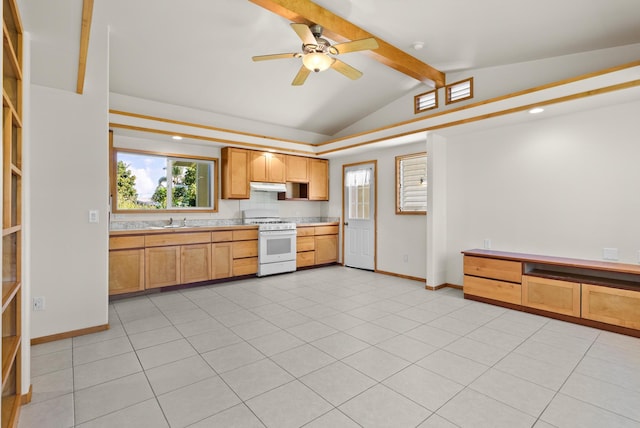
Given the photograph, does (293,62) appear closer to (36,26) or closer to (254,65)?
(254,65)

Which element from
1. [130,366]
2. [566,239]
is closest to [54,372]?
[130,366]

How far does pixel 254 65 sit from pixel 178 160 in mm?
2090

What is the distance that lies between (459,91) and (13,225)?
517 centimetres

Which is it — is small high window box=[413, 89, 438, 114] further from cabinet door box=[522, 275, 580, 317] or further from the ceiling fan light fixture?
cabinet door box=[522, 275, 580, 317]

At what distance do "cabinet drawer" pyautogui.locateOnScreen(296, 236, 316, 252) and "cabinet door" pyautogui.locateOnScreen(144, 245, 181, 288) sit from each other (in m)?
2.16

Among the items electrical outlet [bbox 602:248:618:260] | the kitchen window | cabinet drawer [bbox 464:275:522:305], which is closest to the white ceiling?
the kitchen window

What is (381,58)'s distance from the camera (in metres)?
3.83

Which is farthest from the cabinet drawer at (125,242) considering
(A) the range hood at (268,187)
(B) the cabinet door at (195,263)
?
(A) the range hood at (268,187)

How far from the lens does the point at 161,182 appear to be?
511 centimetres

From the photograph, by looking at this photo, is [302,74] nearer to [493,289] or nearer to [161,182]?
[161,182]

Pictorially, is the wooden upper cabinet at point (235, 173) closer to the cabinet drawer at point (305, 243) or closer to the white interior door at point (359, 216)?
the cabinet drawer at point (305, 243)

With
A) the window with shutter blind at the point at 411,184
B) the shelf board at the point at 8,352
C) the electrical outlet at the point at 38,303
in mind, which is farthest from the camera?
the window with shutter blind at the point at 411,184

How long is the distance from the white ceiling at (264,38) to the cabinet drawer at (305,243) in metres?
2.57

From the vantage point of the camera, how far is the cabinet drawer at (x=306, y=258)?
20.1 ft
